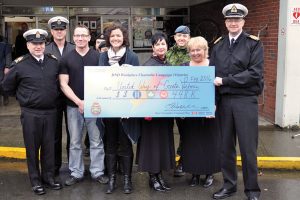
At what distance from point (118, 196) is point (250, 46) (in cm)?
225

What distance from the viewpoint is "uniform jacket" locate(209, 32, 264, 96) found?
458 cm

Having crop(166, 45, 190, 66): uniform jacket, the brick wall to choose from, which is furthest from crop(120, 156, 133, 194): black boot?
the brick wall

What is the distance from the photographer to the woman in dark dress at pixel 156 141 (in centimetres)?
509

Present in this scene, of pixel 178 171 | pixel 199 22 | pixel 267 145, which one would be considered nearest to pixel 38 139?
pixel 178 171

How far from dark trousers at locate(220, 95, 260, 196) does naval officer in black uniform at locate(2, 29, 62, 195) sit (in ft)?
6.41

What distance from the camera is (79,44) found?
5.17 m

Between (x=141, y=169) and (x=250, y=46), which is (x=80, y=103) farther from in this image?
(x=250, y=46)

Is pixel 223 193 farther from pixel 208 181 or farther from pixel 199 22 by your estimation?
pixel 199 22

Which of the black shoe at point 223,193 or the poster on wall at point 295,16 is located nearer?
the black shoe at point 223,193

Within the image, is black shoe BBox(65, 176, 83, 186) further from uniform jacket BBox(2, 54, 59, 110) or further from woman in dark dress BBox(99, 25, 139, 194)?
uniform jacket BBox(2, 54, 59, 110)

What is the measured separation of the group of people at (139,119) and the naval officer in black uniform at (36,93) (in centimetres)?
1

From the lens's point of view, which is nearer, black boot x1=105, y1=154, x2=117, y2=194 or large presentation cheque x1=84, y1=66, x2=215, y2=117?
large presentation cheque x1=84, y1=66, x2=215, y2=117

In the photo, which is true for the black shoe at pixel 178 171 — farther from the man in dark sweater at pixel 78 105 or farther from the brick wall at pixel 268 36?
the brick wall at pixel 268 36

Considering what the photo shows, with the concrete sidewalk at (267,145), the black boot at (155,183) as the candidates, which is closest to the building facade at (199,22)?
the concrete sidewalk at (267,145)
